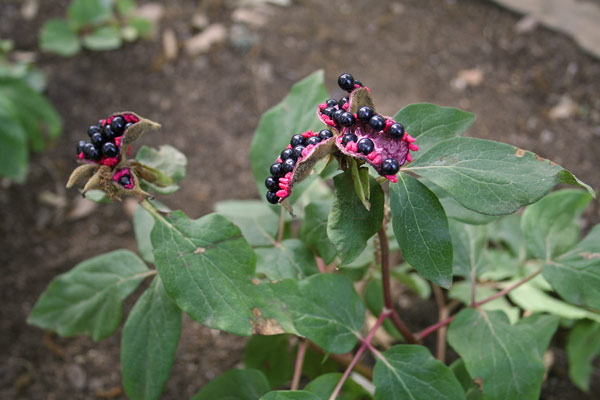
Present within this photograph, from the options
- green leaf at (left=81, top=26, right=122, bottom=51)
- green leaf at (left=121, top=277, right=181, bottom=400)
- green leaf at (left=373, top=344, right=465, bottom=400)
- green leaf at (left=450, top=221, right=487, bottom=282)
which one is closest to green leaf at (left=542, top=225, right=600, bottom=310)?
green leaf at (left=450, top=221, right=487, bottom=282)

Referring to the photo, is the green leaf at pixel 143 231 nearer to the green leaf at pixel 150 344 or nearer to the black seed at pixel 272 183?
the green leaf at pixel 150 344

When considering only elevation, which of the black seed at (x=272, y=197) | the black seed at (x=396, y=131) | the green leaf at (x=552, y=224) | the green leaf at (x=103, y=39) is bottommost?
the green leaf at (x=552, y=224)

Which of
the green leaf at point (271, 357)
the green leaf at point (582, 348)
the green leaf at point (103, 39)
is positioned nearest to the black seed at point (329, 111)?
the green leaf at point (271, 357)

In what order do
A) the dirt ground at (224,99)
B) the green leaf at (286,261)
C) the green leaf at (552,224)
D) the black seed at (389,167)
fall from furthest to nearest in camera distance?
1. the dirt ground at (224,99)
2. the green leaf at (552,224)
3. the green leaf at (286,261)
4. the black seed at (389,167)

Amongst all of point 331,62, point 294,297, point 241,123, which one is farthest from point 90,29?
point 294,297

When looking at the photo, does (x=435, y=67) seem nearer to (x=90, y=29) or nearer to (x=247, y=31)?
(x=247, y=31)

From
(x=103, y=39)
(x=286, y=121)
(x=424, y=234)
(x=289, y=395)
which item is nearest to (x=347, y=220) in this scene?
(x=424, y=234)
